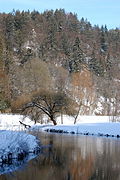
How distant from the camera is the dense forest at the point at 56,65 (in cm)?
5806

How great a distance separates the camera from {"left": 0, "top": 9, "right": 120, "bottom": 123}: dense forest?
58.1 meters

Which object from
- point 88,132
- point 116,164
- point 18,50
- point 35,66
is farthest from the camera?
point 18,50

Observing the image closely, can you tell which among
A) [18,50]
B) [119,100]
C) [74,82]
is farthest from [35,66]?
[18,50]

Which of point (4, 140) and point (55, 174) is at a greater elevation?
point (4, 140)

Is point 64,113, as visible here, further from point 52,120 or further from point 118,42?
point 118,42

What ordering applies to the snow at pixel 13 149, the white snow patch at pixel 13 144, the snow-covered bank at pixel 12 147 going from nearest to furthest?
the snow at pixel 13 149, the snow-covered bank at pixel 12 147, the white snow patch at pixel 13 144

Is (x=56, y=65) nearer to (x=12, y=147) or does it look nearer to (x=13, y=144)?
(x=13, y=144)

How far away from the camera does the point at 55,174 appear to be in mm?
18109

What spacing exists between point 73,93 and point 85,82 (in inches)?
206

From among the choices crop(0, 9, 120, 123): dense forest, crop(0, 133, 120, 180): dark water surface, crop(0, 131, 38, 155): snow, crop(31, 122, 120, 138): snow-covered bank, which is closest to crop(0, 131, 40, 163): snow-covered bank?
crop(0, 131, 38, 155): snow

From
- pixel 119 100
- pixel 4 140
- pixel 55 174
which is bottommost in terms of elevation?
pixel 55 174

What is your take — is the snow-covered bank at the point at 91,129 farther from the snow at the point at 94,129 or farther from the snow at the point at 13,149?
the snow at the point at 13,149

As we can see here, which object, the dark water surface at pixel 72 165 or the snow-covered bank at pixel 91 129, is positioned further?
the snow-covered bank at pixel 91 129

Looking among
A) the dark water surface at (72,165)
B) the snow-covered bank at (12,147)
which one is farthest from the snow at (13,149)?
the dark water surface at (72,165)
